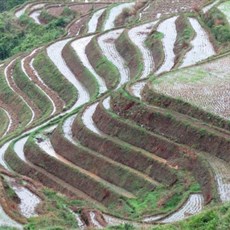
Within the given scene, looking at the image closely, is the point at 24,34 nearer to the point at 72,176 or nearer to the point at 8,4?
the point at 8,4

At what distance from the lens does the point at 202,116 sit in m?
25.4

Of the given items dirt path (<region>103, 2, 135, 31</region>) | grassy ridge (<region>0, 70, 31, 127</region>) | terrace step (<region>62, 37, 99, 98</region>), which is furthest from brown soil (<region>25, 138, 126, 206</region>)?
dirt path (<region>103, 2, 135, 31</region>)

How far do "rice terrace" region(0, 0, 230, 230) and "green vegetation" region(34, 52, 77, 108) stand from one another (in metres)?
0.08

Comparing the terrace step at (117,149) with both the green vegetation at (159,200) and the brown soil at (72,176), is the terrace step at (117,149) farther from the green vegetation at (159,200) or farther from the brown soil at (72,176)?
the brown soil at (72,176)

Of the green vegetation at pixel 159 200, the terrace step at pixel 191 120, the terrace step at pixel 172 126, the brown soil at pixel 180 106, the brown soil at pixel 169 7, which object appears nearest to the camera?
the green vegetation at pixel 159 200

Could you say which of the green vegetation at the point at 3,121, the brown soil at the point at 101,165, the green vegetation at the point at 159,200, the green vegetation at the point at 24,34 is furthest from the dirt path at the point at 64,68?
the green vegetation at the point at 159,200

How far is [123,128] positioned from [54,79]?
1201 centimetres

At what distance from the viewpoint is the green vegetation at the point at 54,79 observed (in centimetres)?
3559

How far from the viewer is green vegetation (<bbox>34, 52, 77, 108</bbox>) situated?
117ft

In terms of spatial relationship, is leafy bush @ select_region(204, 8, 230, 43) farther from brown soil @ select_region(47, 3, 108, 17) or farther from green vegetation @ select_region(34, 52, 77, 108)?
brown soil @ select_region(47, 3, 108, 17)

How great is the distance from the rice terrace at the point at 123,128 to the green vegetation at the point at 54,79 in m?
0.08

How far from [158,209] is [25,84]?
61.2 feet

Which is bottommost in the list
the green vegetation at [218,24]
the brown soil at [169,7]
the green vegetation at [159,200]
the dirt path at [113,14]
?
the green vegetation at [159,200]

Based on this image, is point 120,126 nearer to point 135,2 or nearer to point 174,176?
point 174,176
